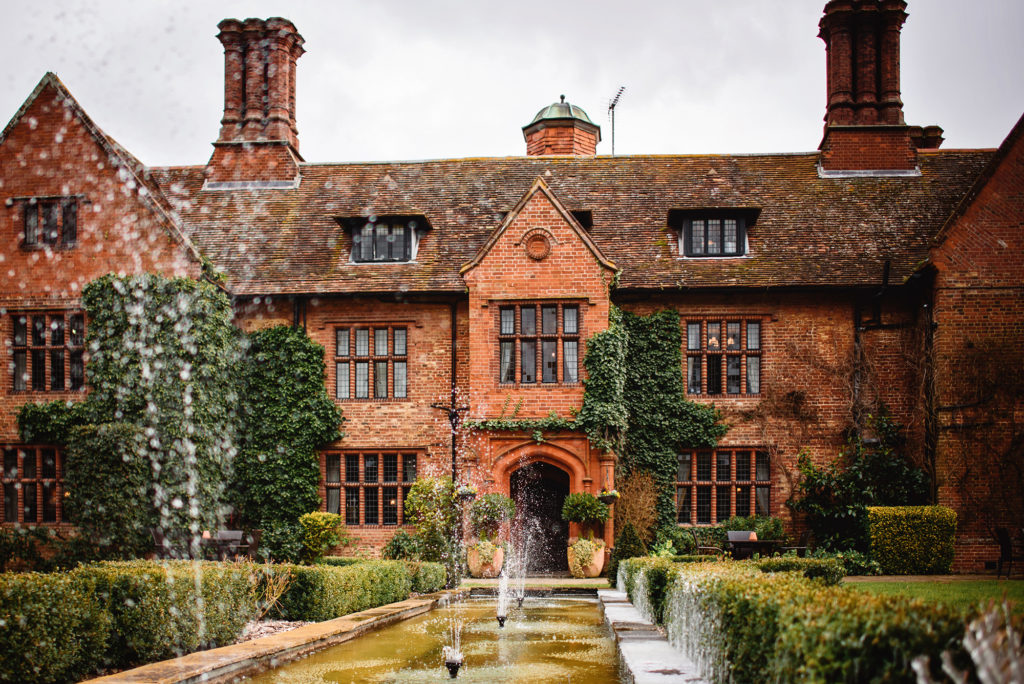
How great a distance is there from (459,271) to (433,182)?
427 centimetres

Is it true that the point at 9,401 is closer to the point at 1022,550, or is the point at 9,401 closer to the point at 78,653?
the point at 78,653

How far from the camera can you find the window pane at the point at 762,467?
20969mm

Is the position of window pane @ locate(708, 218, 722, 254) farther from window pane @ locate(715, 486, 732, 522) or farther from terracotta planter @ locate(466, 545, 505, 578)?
terracotta planter @ locate(466, 545, 505, 578)

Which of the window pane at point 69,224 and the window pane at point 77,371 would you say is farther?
the window pane at point 77,371

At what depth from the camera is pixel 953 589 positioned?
13.0 m

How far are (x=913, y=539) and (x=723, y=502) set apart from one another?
408 centimetres

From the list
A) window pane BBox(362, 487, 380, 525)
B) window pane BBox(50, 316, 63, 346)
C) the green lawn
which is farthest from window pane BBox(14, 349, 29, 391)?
the green lawn

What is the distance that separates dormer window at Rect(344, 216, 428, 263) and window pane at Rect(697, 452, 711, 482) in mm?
8088

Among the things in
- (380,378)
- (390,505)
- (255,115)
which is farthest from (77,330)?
(390,505)

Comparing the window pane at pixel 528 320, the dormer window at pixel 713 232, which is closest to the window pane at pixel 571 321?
the window pane at pixel 528 320

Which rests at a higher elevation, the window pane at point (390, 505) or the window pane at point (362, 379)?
the window pane at point (362, 379)

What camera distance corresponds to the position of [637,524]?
66.8 feet

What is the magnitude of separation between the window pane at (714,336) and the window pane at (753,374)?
0.73m

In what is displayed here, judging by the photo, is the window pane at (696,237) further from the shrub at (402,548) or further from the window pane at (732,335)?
the shrub at (402,548)
